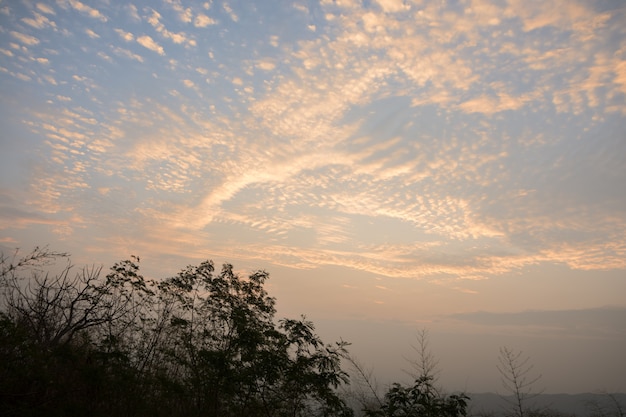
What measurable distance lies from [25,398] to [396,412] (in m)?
8.46

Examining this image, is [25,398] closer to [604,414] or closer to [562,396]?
[604,414]

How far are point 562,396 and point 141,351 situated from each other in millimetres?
82581

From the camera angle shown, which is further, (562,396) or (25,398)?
(562,396)

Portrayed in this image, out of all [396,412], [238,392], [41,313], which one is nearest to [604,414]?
[396,412]

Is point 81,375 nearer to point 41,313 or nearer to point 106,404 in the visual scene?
point 106,404

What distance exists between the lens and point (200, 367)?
11.5m

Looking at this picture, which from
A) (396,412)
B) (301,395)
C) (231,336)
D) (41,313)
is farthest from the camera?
(41,313)

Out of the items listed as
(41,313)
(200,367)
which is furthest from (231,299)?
(41,313)

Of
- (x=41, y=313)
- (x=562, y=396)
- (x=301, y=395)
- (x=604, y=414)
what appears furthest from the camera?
(x=562, y=396)

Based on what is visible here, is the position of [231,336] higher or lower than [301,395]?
higher

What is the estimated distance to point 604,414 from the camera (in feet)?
48.2

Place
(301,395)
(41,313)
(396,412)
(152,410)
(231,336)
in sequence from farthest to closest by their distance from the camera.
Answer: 1. (41,313)
2. (231,336)
3. (152,410)
4. (301,395)
5. (396,412)

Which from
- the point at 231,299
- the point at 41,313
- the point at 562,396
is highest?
the point at 231,299

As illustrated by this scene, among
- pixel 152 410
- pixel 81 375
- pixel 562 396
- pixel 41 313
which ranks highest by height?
pixel 41 313
